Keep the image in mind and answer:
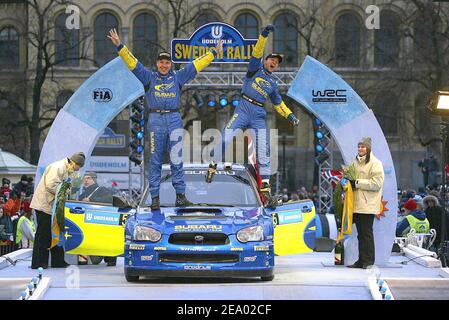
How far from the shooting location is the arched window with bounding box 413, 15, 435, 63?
44562 mm

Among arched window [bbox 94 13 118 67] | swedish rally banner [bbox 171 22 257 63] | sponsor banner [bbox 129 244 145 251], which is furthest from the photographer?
arched window [bbox 94 13 118 67]

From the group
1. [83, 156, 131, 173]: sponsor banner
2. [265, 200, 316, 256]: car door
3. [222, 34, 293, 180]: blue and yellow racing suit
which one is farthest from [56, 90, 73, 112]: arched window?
[265, 200, 316, 256]: car door

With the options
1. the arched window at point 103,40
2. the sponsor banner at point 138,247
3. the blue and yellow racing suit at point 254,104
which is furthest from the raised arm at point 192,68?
the arched window at point 103,40

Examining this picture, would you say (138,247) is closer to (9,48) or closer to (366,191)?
(366,191)

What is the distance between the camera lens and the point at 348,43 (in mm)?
57344

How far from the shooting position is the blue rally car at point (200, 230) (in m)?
10.6

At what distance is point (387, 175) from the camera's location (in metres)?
14.1

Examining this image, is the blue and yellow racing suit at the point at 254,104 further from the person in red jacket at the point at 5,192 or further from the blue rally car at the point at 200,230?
the person in red jacket at the point at 5,192

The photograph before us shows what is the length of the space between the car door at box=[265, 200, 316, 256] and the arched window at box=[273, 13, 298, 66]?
1899 inches

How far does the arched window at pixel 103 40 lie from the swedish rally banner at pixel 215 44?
121 ft

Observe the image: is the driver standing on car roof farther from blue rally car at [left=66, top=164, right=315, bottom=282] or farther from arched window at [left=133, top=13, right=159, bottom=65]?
arched window at [left=133, top=13, right=159, bottom=65]

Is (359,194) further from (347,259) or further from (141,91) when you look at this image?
(141,91)
